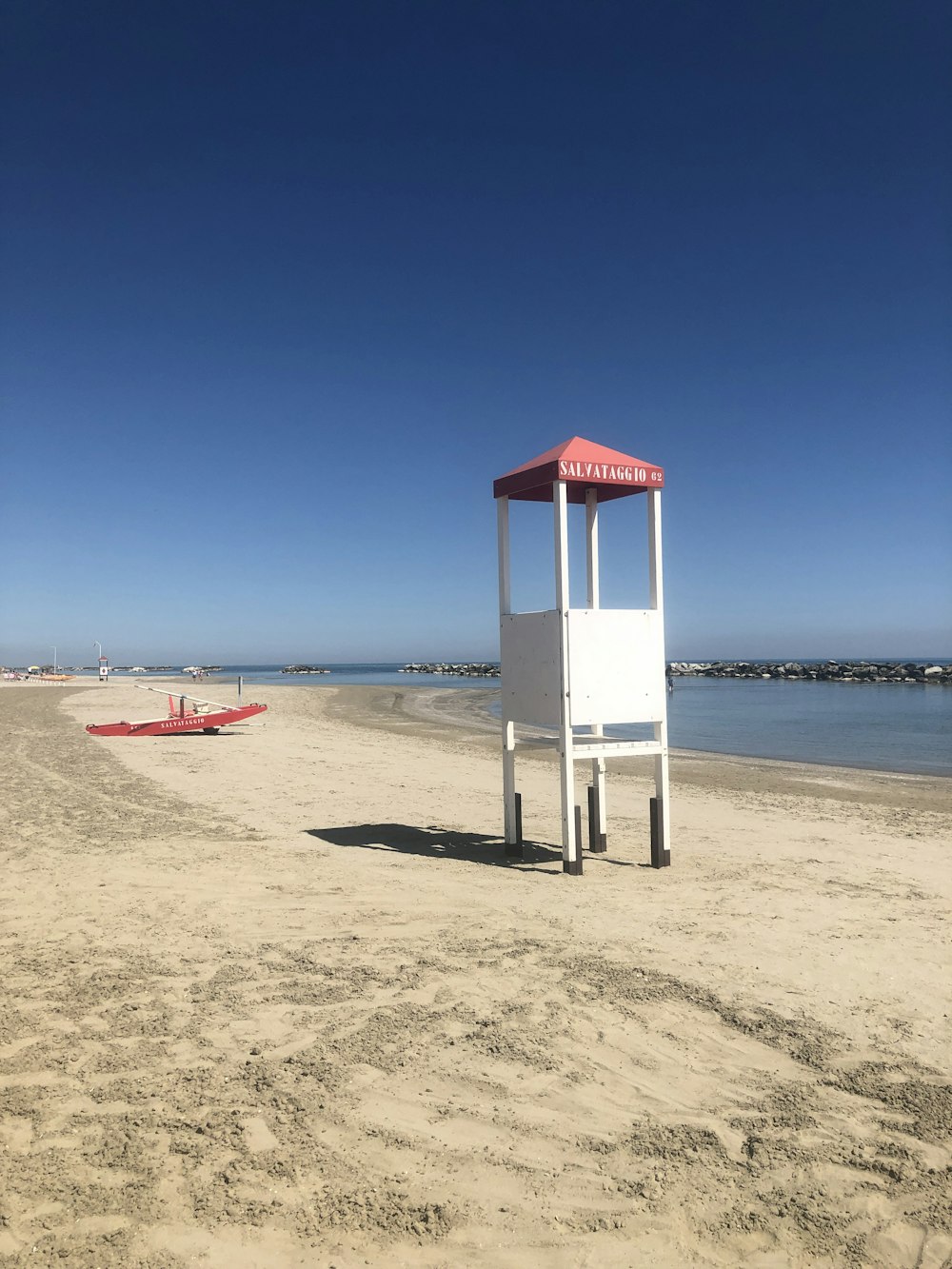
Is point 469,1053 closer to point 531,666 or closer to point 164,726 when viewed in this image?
point 531,666

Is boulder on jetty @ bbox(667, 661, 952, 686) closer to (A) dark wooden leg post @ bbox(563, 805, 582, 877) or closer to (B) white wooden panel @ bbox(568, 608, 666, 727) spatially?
(B) white wooden panel @ bbox(568, 608, 666, 727)

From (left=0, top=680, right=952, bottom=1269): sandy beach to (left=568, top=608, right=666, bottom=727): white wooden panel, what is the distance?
1.55 meters

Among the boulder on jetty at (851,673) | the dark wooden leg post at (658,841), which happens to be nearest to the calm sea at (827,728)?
the dark wooden leg post at (658,841)

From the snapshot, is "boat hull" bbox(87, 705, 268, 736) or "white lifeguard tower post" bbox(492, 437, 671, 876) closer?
"white lifeguard tower post" bbox(492, 437, 671, 876)

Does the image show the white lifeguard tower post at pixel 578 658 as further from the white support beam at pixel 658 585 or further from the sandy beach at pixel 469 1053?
the sandy beach at pixel 469 1053

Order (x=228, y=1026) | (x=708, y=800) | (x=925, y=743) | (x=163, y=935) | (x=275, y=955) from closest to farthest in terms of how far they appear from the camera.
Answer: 1. (x=228, y=1026)
2. (x=275, y=955)
3. (x=163, y=935)
4. (x=708, y=800)
5. (x=925, y=743)

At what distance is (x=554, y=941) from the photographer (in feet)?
20.2

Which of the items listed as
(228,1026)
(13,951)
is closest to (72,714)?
(13,951)

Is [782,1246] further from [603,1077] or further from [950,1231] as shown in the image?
[603,1077]

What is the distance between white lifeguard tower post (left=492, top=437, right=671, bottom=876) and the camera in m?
8.01

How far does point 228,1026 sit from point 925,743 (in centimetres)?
2330

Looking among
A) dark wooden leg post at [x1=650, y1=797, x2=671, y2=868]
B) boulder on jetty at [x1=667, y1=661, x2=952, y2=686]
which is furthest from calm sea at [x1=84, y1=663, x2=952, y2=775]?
boulder on jetty at [x1=667, y1=661, x2=952, y2=686]

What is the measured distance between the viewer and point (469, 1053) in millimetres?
4465

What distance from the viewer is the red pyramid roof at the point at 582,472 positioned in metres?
8.04
